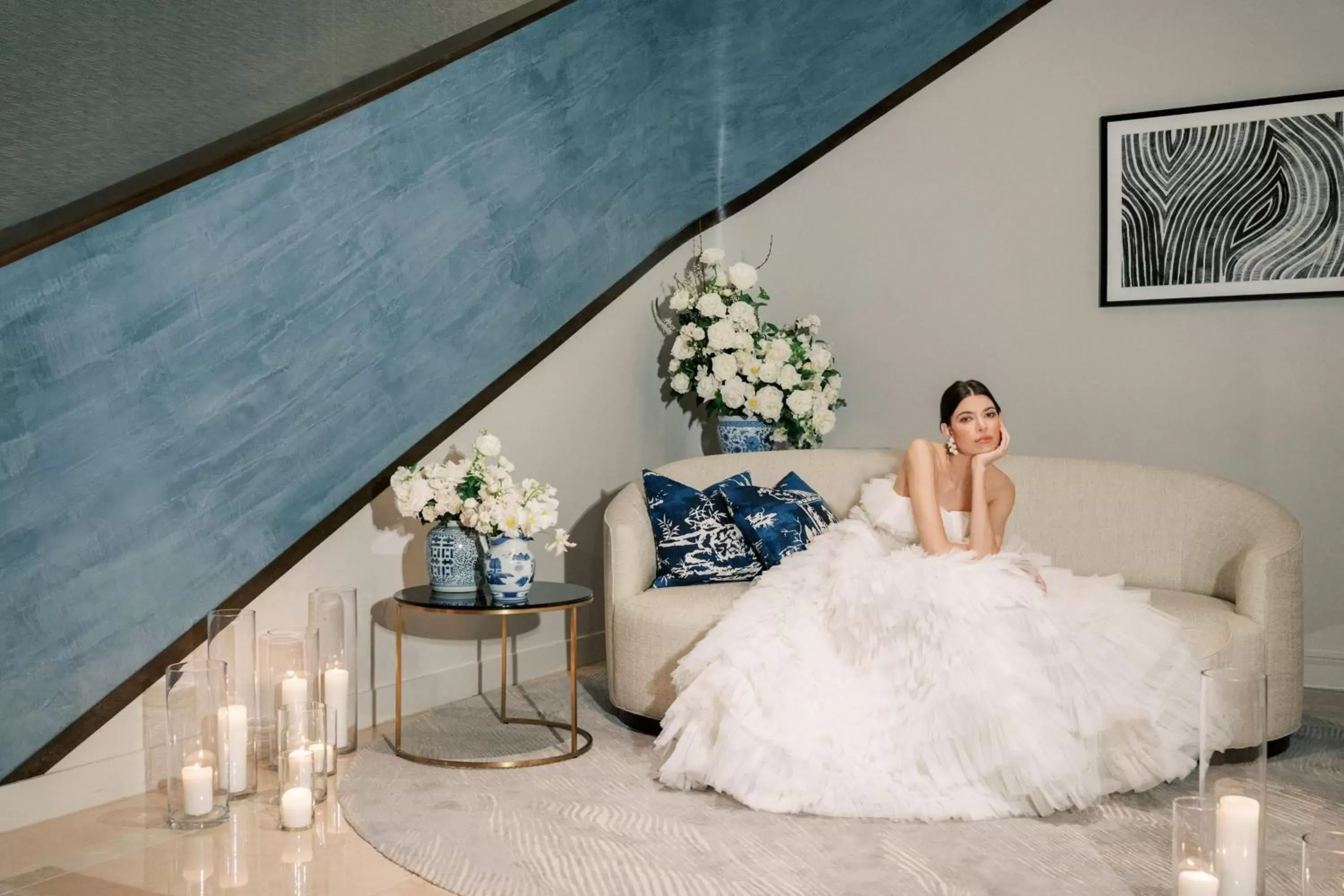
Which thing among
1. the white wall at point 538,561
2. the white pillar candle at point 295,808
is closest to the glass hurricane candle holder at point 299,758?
the white pillar candle at point 295,808

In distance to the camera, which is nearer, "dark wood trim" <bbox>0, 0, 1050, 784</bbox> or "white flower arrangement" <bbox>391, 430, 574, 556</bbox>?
"dark wood trim" <bbox>0, 0, 1050, 784</bbox>

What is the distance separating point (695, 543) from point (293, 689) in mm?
1340

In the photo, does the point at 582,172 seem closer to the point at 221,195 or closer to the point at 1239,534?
the point at 221,195

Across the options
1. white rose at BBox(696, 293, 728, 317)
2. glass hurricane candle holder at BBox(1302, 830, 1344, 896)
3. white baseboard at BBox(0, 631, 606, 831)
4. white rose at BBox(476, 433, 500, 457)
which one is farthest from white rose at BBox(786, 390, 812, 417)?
glass hurricane candle holder at BBox(1302, 830, 1344, 896)

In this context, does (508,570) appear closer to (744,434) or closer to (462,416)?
(462,416)

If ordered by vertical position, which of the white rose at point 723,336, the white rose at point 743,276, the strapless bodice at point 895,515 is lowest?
the strapless bodice at point 895,515

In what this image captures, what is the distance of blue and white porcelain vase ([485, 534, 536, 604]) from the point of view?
3.63 meters

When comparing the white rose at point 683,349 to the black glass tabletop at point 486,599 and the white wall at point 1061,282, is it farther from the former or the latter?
the black glass tabletop at point 486,599

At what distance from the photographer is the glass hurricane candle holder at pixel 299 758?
9.86 feet

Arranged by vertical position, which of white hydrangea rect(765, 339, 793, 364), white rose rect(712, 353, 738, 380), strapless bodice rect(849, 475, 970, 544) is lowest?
strapless bodice rect(849, 475, 970, 544)

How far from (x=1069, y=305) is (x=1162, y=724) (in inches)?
88.3

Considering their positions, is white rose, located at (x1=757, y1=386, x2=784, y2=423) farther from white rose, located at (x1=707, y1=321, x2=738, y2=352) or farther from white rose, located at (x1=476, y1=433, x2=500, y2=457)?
white rose, located at (x1=476, y1=433, x2=500, y2=457)

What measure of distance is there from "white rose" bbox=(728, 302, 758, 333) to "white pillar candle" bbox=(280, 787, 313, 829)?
8.95 ft

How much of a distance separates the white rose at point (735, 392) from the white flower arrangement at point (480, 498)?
145 centimetres
